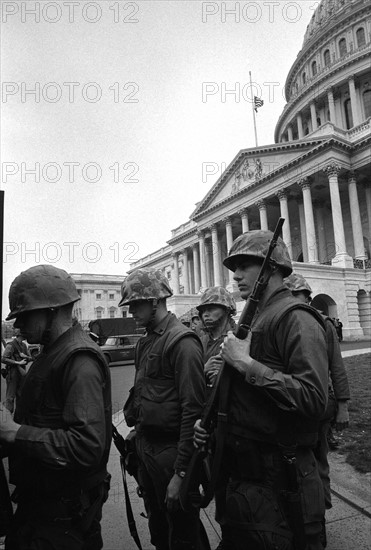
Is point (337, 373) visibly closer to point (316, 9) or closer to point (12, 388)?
point (12, 388)

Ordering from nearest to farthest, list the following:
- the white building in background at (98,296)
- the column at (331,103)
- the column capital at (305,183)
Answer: the column capital at (305,183)
the column at (331,103)
the white building in background at (98,296)

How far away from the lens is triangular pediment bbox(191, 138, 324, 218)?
3112 centimetres

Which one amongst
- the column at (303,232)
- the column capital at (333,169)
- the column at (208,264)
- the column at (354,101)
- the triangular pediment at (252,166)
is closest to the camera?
the column capital at (333,169)

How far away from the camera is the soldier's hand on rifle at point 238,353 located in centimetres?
187

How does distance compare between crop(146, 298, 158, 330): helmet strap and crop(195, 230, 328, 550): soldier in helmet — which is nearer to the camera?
crop(195, 230, 328, 550): soldier in helmet

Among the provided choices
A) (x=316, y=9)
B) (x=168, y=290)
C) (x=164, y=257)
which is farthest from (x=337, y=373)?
(x=316, y=9)

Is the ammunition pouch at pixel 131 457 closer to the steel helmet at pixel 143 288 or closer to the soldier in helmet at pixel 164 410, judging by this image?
the soldier in helmet at pixel 164 410

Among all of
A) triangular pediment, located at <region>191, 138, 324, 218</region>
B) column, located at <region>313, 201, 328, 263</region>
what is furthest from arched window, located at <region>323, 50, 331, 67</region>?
column, located at <region>313, 201, 328, 263</region>

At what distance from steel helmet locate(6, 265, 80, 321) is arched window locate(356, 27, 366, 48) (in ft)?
165

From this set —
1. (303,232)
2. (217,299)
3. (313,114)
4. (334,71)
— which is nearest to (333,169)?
(303,232)

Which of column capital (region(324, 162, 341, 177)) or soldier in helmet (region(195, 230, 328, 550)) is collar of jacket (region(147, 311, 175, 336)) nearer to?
soldier in helmet (region(195, 230, 328, 550))

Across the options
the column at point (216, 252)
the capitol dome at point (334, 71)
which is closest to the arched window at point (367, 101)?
the capitol dome at point (334, 71)

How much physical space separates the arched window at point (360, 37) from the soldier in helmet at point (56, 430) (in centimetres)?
5055

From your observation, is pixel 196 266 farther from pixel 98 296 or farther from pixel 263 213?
pixel 98 296
